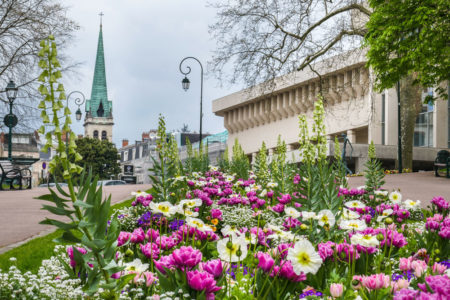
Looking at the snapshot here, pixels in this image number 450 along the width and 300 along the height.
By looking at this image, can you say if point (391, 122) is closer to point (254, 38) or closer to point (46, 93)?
point (254, 38)

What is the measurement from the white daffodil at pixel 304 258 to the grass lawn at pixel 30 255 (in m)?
3.00

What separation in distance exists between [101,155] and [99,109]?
59.7 metres

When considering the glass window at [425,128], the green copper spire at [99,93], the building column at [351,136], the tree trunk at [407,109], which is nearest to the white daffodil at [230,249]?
the tree trunk at [407,109]

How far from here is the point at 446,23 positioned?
48.2ft

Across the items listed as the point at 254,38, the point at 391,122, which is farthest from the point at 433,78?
the point at 391,122

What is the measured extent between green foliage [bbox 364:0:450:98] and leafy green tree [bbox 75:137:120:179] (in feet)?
181

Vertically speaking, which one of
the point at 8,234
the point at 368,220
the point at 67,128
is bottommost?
the point at 8,234

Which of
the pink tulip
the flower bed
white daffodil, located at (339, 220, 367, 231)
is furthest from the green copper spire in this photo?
the pink tulip

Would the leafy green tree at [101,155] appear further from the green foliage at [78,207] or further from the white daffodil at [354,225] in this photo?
the green foliage at [78,207]

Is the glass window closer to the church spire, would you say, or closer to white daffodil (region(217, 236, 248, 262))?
white daffodil (region(217, 236, 248, 262))

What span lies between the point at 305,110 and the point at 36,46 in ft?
Answer: 116

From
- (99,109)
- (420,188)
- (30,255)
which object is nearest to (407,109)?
(420,188)

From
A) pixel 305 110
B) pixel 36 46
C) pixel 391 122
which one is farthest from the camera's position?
pixel 305 110

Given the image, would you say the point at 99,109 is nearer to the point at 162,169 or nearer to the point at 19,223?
the point at 19,223
